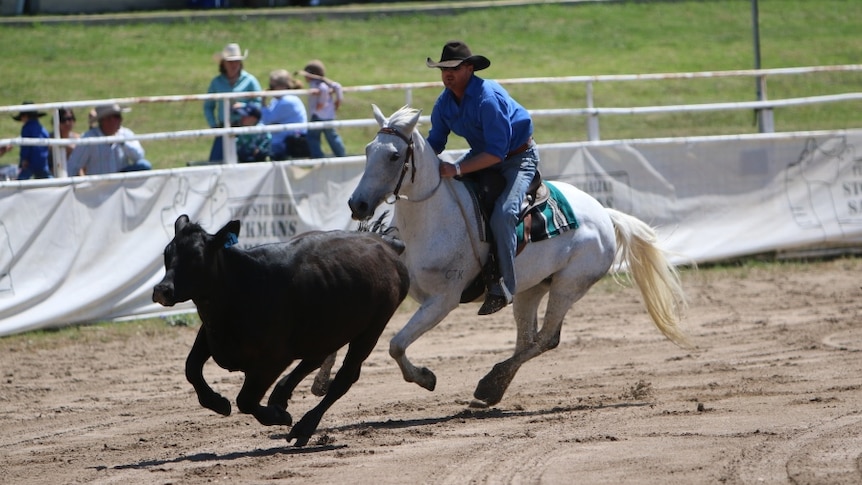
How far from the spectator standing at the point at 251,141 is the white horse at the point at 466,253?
190 inches

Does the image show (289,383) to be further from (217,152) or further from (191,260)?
(217,152)

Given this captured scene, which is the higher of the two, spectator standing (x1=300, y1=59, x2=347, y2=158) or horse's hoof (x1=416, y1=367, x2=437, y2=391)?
spectator standing (x1=300, y1=59, x2=347, y2=158)

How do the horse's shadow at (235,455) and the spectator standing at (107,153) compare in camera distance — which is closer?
the horse's shadow at (235,455)

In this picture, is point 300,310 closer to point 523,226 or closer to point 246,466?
point 246,466

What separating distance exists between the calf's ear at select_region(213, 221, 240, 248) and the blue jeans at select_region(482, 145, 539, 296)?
2145 millimetres

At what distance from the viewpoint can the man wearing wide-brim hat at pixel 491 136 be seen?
753 cm

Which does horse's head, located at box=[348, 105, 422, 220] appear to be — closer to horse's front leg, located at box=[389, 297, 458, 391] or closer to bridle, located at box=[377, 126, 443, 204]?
bridle, located at box=[377, 126, 443, 204]

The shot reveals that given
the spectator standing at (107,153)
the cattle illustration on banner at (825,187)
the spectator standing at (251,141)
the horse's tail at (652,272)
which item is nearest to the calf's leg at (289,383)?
the horse's tail at (652,272)

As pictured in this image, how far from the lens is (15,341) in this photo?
10211 mm

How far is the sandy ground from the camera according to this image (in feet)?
19.4

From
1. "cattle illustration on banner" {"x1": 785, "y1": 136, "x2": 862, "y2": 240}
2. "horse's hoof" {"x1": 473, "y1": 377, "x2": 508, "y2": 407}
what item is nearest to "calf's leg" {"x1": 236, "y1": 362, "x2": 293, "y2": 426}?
"horse's hoof" {"x1": 473, "y1": 377, "x2": 508, "y2": 407}

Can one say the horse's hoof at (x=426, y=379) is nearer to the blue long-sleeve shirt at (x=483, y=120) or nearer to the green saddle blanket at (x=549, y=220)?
the green saddle blanket at (x=549, y=220)

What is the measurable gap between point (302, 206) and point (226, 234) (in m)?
5.68

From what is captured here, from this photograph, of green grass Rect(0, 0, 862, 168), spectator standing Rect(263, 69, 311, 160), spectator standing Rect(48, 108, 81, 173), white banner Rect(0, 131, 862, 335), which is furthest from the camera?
green grass Rect(0, 0, 862, 168)
